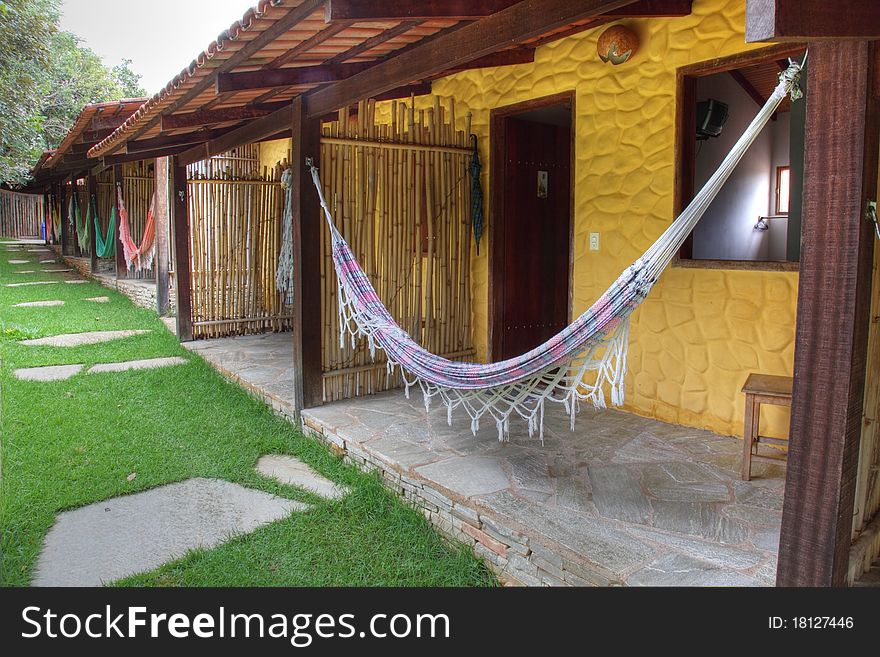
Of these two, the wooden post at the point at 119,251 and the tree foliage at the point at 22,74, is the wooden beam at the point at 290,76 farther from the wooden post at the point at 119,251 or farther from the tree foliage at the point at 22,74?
the wooden post at the point at 119,251

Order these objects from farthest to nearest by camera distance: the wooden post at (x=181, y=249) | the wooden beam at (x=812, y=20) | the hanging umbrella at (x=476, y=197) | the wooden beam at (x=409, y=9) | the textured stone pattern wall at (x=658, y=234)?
1. the wooden post at (x=181, y=249)
2. the hanging umbrella at (x=476, y=197)
3. the textured stone pattern wall at (x=658, y=234)
4. the wooden beam at (x=409, y=9)
5. the wooden beam at (x=812, y=20)

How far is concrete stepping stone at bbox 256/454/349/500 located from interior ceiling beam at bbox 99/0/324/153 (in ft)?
6.23

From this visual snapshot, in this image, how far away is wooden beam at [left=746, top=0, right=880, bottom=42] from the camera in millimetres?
1266

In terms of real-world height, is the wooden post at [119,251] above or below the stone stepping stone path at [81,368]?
above

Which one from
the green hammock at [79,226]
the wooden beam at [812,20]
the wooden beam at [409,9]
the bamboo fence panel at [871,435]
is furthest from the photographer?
the green hammock at [79,226]

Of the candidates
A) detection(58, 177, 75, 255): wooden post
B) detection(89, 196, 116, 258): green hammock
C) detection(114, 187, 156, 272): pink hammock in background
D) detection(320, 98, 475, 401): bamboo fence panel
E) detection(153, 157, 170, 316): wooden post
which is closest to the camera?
detection(320, 98, 475, 401): bamboo fence panel

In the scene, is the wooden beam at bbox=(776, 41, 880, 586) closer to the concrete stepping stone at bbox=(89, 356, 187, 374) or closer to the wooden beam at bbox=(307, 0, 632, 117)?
the wooden beam at bbox=(307, 0, 632, 117)

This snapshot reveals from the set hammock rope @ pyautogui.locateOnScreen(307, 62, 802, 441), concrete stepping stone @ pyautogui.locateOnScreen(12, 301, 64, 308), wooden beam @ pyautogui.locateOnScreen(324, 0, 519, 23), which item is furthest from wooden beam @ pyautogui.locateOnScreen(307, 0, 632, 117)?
concrete stepping stone @ pyautogui.locateOnScreen(12, 301, 64, 308)

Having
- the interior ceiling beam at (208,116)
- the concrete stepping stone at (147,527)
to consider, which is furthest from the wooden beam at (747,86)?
the concrete stepping stone at (147,527)

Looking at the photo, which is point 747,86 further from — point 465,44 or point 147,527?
point 147,527

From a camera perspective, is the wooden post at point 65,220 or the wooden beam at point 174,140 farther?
the wooden post at point 65,220

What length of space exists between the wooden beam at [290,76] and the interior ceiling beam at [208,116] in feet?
3.14

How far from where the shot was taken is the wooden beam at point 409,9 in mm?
2207
